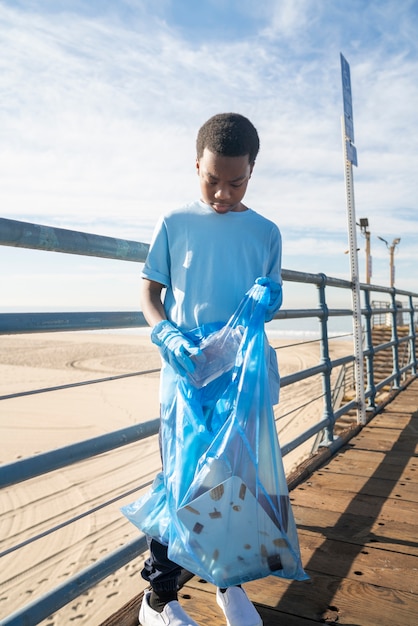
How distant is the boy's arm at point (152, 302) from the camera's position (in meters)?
1.39

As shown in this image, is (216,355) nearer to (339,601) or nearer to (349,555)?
(339,601)

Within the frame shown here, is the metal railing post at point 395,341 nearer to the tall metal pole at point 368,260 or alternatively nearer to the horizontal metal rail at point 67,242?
the horizontal metal rail at point 67,242

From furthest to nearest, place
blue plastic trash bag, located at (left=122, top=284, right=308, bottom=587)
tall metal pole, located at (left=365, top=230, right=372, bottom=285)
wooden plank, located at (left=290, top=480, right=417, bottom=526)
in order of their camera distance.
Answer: tall metal pole, located at (left=365, top=230, right=372, bottom=285)
wooden plank, located at (left=290, top=480, right=417, bottom=526)
blue plastic trash bag, located at (left=122, top=284, right=308, bottom=587)

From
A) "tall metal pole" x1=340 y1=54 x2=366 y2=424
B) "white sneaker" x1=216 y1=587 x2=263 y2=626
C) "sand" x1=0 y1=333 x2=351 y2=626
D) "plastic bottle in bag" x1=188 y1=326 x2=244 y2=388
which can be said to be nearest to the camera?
"plastic bottle in bag" x1=188 y1=326 x2=244 y2=388

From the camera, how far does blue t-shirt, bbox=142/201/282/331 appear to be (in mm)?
1392

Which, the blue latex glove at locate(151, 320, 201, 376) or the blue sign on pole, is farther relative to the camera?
the blue sign on pole

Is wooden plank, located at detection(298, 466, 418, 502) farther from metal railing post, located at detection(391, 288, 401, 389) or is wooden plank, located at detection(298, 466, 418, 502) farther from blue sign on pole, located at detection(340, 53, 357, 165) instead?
metal railing post, located at detection(391, 288, 401, 389)

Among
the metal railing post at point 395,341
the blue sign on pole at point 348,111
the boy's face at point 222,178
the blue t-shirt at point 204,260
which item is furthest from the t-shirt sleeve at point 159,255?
the metal railing post at point 395,341

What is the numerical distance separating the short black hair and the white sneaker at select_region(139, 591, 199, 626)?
1276 mm

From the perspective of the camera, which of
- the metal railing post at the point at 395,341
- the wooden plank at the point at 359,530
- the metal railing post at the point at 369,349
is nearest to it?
the wooden plank at the point at 359,530

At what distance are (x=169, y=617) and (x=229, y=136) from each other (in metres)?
1.34

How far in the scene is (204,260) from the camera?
4.60 ft

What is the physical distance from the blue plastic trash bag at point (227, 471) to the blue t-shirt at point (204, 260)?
8 centimetres

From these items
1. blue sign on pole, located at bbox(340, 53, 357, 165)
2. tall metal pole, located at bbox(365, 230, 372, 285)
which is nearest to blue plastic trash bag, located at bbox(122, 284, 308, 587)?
blue sign on pole, located at bbox(340, 53, 357, 165)
